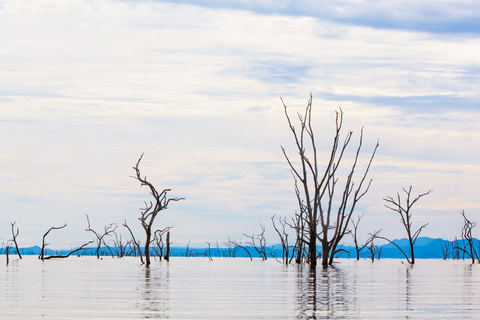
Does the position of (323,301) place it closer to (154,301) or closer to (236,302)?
(236,302)

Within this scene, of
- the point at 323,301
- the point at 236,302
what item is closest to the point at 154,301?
the point at 236,302

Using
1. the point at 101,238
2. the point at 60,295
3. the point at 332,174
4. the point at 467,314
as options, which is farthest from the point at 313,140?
the point at 101,238

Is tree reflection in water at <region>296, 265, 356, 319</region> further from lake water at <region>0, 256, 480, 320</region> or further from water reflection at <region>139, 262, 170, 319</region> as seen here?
water reflection at <region>139, 262, 170, 319</region>

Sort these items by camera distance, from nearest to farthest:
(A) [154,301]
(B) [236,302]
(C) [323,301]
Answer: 1. (C) [323,301]
2. (A) [154,301]
3. (B) [236,302]

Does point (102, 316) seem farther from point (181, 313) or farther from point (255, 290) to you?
point (255, 290)

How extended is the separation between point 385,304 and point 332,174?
12933 mm

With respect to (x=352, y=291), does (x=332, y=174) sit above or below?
above

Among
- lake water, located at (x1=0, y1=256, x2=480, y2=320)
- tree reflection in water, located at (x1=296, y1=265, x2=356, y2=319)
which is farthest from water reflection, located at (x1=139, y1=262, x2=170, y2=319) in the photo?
tree reflection in water, located at (x1=296, y1=265, x2=356, y2=319)

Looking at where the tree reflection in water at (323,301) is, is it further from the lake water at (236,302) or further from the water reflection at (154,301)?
the water reflection at (154,301)

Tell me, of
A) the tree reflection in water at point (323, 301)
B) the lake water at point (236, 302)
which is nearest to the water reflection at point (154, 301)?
the lake water at point (236, 302)

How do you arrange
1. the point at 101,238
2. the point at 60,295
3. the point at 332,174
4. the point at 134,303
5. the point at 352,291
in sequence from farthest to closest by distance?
the point at 101,238 < the point at 332,174 < the point at 352,291 < the point at 60,295 < the point at 134,303

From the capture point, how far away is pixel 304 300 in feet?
38.2

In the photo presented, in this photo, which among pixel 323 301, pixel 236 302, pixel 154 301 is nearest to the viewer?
pixel 323 301

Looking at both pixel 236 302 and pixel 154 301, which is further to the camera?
pixel 236 302
